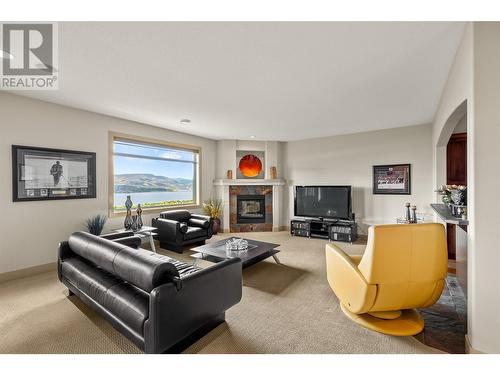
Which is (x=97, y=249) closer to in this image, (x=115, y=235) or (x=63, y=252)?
(x=63, y=252)

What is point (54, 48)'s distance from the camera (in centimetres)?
216

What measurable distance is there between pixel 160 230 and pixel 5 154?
99.6 inches

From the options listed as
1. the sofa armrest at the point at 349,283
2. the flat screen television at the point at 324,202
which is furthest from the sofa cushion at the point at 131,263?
the flat screen television at the point at 324,202

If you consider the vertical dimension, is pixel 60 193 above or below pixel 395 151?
below

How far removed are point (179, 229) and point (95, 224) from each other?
1377mm

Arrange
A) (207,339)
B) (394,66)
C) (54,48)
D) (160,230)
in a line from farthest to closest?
(160,230)
(394,66)
(54,48)
(207,339)

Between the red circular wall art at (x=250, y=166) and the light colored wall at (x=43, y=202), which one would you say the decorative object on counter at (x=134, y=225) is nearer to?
the light colored wall at (x=43, y=202)

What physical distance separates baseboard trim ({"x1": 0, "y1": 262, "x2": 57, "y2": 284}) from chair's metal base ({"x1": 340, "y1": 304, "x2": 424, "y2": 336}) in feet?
14.1

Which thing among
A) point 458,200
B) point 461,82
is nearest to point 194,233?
point 458,200

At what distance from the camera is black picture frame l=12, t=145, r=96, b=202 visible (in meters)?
3.33

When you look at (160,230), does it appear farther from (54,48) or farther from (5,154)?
(54,48)

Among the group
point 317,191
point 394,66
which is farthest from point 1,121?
point 317,191
